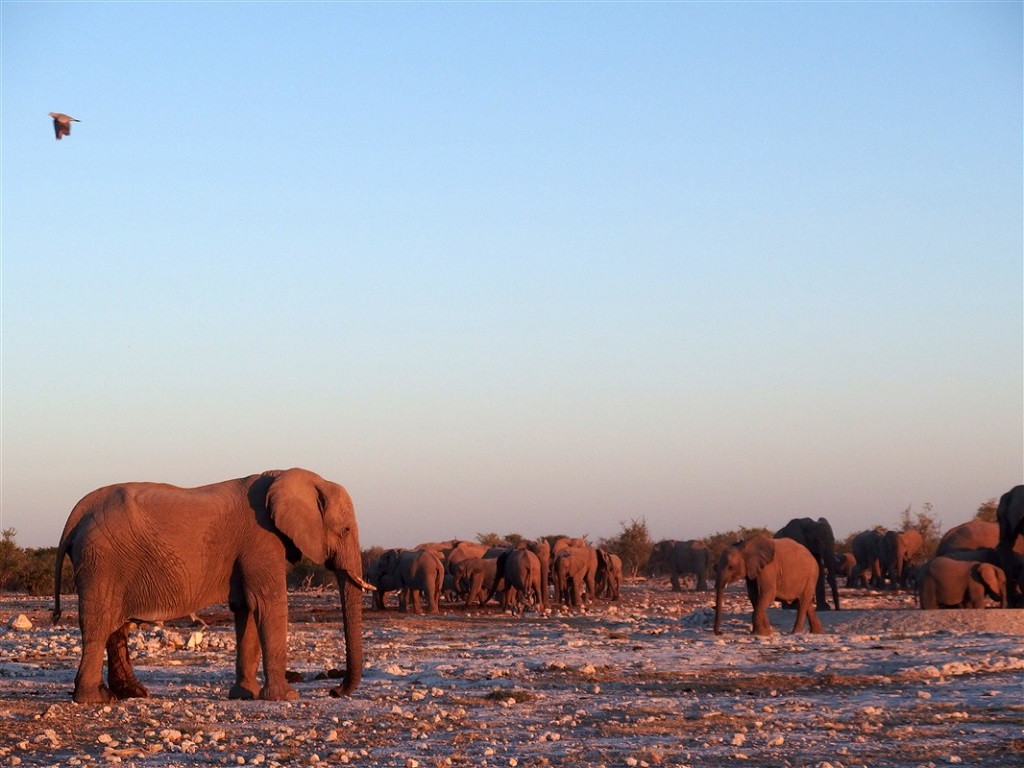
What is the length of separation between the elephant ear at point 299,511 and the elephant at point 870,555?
119 feet

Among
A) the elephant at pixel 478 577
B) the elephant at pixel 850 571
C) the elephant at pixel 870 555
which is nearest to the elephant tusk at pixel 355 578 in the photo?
the elephant at pixel 478 577

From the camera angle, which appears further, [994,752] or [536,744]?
[536,744]

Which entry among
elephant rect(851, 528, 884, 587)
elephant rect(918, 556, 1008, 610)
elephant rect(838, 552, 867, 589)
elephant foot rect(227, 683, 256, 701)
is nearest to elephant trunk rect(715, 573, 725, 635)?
elephant rect(918, 556, 1008, 610)

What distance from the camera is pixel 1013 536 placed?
27078 mm

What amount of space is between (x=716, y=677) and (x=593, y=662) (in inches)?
94.9

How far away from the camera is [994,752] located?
10.7 metres

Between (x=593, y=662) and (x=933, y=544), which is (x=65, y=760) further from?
(x=933, y=544)

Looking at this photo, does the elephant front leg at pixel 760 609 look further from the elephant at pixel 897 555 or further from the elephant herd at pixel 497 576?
the elephant at pixel 897 555

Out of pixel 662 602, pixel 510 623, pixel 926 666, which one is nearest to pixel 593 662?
pixel 926 666

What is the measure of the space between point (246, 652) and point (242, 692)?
43 centimetres

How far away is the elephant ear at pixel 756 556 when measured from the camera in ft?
79.7

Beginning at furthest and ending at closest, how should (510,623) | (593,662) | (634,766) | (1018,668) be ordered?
(510,623) < (593,662) < (1018,668) < (634,766)

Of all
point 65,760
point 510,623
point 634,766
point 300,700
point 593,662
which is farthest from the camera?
point 510,623

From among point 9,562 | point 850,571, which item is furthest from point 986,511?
point 9,562
